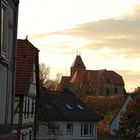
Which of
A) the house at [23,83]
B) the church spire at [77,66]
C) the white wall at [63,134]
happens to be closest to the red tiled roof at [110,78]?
the church spire at [77,66]

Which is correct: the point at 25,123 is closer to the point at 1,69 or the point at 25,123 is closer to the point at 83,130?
the point at 1,69

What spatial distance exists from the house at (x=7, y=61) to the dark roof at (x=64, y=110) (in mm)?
35462

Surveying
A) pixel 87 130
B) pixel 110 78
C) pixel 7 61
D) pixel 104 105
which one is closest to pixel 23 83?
pixel 7 61

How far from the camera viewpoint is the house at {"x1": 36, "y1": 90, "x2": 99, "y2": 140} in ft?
192

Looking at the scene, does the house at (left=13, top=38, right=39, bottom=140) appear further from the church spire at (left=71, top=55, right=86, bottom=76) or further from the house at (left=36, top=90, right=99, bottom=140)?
the church spire at (left=71, top=55, right=86, bottom=76)

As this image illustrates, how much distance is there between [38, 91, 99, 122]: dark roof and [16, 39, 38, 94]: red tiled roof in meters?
19.8

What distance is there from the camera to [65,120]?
60.7m

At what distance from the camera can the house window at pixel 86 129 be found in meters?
63.0

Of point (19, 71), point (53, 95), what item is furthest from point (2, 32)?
point (53, 95)

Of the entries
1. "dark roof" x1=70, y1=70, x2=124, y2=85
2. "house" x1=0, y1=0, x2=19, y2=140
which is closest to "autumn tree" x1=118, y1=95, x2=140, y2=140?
"house" x1=0, y1=0, x2=19, y2=140

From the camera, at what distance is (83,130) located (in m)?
63.1

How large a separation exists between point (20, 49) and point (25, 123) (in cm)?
551

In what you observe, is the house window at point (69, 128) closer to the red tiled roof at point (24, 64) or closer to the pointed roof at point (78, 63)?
the red tiled roof at point (24, 64)

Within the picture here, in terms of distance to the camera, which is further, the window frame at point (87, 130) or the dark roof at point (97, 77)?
the dark roof at point (97, 77)
